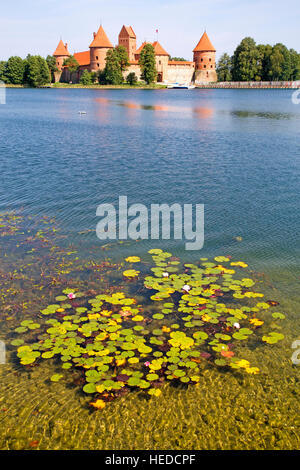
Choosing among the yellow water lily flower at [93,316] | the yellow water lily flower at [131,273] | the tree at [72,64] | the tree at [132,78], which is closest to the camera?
the yellow water lily flower at [93,316]

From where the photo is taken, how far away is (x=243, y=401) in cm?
528

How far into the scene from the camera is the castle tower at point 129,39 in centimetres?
12138

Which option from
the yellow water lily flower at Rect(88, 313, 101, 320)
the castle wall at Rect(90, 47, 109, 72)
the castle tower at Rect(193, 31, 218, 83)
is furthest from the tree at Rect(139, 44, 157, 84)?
the yellow water lily flower at Rect(88, 313, 101, 320)

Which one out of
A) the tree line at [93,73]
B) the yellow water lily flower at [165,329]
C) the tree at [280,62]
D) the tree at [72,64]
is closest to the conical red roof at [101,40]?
the tree line at [93,73]

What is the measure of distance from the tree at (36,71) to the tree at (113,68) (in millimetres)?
15994

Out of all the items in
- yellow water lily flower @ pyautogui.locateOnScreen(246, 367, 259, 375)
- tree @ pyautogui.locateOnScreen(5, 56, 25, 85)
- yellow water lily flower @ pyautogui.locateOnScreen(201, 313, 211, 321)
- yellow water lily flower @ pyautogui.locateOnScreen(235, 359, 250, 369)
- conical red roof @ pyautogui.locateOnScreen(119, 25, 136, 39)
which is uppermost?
conical red roof @ pyautogui.locateOnScreen(119, 25, 136, 39)

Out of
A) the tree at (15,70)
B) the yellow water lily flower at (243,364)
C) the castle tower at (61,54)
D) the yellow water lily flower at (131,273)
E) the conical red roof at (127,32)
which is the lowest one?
the yellow water lily flower at (243,364)

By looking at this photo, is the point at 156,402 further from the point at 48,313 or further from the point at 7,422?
the point at 48,313

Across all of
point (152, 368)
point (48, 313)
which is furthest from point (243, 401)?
point (48, 313)

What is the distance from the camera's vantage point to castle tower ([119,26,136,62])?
121375 mm

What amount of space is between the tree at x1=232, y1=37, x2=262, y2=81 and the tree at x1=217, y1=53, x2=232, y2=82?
9.39 meters

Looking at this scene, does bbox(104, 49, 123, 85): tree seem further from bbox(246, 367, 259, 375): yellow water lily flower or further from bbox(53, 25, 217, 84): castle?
bbox(246, 367, 259, 375): yellow water lily flower

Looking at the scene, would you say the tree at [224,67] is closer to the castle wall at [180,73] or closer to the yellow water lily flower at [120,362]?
the castle wall at [180,73]

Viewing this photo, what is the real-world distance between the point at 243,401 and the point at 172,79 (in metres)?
132
